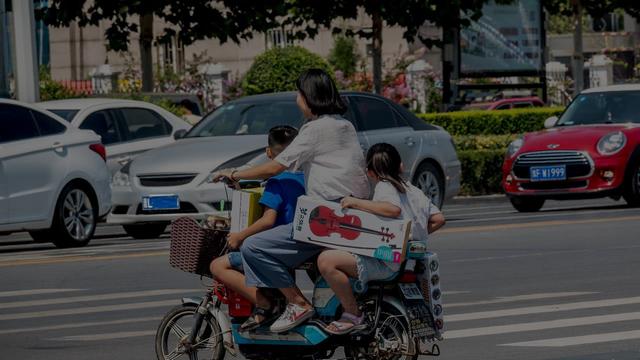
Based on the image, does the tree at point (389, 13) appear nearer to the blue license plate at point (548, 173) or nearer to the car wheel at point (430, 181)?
the blue license plate at point (548, 173)

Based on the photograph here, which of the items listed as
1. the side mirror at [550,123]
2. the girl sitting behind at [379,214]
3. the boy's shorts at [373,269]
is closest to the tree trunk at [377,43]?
the side mirror at [550,123]

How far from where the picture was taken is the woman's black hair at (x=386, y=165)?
8.52 meters

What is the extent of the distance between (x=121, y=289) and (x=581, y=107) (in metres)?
10.0

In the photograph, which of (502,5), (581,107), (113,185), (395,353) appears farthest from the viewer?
(502,5)

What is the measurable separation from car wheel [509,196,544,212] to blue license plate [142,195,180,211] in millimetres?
5370

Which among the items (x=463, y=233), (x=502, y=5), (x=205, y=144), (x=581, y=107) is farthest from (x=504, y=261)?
(x=502, y=5)

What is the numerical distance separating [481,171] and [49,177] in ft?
36.0

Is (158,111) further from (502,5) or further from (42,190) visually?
(502,5)

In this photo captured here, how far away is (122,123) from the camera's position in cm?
2086

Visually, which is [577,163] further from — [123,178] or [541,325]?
[541,325]

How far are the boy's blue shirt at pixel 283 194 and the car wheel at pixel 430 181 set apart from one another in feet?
34.9

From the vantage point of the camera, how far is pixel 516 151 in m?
20.8

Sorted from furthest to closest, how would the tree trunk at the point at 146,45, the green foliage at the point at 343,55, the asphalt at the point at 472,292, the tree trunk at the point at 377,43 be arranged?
the green foliage at the point at 343,55 → the tree trunk at the point at 146,45 → the tree trunk at the point at 377,43 → the asphalt at the point at 472,292

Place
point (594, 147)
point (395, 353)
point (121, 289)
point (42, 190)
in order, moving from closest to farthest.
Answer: point (395, 353), point (121, 289), point (42, 190), point (594, 147)
